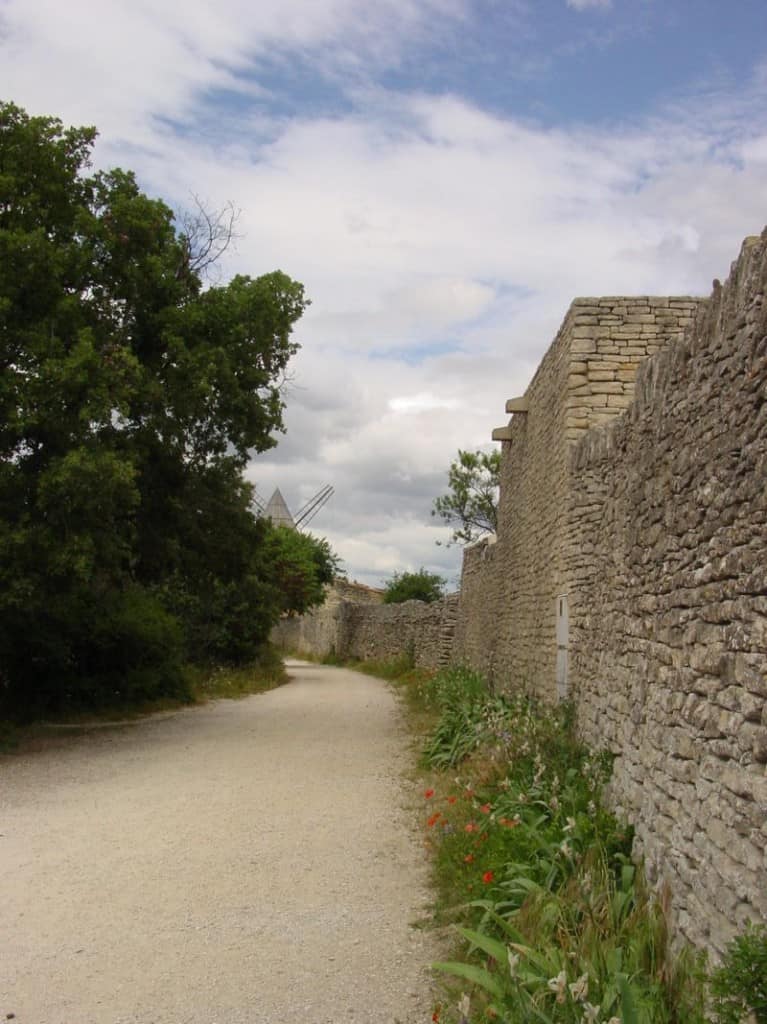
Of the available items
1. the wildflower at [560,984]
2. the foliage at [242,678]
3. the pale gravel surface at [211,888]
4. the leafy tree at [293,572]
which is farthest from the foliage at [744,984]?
the leafy tree at [293,572]

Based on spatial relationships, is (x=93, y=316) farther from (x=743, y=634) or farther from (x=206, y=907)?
(x=743, y=634)

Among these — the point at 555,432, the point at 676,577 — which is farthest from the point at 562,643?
the point at 676,577

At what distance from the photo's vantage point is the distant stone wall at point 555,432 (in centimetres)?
1017

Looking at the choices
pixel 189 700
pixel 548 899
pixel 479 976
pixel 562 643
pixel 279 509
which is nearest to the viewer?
pixel 479 976

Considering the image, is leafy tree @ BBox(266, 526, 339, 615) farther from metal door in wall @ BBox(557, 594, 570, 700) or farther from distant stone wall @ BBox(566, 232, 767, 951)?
distant stone wall @ BBox(566, 232, 767, 951)

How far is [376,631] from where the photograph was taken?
33.3 metres

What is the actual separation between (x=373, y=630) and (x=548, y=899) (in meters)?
29.1

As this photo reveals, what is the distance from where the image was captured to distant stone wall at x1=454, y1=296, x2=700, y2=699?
1017cm

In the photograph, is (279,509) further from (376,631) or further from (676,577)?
(676,577)

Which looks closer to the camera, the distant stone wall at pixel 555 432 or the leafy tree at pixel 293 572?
the distant stone wall at pixel 555 432

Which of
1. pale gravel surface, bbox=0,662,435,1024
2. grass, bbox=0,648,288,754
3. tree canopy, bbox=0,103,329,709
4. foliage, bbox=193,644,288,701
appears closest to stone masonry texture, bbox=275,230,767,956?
pale gravel surface, bbox=0,662,435,1024

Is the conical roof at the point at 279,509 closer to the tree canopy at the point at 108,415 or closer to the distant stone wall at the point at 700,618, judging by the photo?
the tree canopy at the point at 108,415

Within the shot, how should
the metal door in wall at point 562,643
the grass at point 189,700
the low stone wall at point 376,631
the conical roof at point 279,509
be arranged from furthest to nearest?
the conical roof at point 279,509 < the low stone wall at point 376,631 < the grass at point 189,700 < the metal door in wall at point 562,643

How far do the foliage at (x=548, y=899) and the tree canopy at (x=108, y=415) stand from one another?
5760 millimetres
